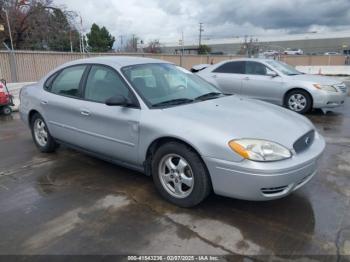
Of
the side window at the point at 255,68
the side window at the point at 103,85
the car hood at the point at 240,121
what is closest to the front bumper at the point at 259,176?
the car hood at the point at 240,121

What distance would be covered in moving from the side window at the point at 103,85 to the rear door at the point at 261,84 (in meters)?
5.51

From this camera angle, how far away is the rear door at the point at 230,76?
29.5ft

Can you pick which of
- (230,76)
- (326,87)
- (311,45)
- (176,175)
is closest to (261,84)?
(230,76)

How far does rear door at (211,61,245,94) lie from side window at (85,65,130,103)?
5.43 meters

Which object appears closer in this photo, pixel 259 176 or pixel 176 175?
pixel 259 176

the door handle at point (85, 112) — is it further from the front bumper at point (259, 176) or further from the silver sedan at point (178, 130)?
the front bumper at point (259, 176)

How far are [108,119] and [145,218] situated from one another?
4.26 feet

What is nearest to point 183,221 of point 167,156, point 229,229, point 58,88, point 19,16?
point 229,229

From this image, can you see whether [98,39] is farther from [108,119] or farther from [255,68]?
[108,119]

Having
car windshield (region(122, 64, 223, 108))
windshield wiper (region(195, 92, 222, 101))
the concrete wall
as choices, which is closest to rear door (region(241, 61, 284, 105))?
car windshield (region(122, 64, 223, 108))

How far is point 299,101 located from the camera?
8164mm

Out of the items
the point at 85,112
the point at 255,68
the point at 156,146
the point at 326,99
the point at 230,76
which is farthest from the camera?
the point at 230,76

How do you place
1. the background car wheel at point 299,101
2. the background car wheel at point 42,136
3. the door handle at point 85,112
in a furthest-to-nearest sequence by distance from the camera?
the background car wheel at point 299,101 → the background car wheel at point 42,136 → the door handle at point 85,112

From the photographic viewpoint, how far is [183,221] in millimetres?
3070
